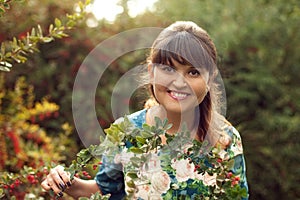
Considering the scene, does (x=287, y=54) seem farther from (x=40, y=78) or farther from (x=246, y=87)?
(x=40, y=78)

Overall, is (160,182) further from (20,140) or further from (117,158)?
(20,140)

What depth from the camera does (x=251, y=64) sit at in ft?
12.8

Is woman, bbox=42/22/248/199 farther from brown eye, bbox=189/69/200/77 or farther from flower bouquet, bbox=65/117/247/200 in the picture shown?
flower bouquet, bbox=65/117/247/200

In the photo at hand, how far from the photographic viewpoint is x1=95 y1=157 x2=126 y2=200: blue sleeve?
2.06 metres

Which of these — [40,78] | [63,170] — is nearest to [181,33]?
[63,170]

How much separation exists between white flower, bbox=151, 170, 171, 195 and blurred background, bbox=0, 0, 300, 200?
1.79m

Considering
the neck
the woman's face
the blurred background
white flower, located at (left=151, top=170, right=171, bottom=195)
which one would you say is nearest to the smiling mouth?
the woman's face

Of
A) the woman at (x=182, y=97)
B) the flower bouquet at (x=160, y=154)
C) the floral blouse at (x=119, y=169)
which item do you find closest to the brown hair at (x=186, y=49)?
the woman at (x=182, y=97)

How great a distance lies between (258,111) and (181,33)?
6.96 ft

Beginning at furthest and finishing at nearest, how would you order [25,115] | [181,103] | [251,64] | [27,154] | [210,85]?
[251,64] < [25,115] < [27,154] < [210,85] < [181,103]

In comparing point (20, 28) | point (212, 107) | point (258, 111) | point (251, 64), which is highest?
point (20, 28)

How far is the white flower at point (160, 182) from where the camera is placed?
1694mm

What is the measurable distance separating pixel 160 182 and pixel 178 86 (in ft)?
0.96

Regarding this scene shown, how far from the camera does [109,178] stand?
2082 mm
